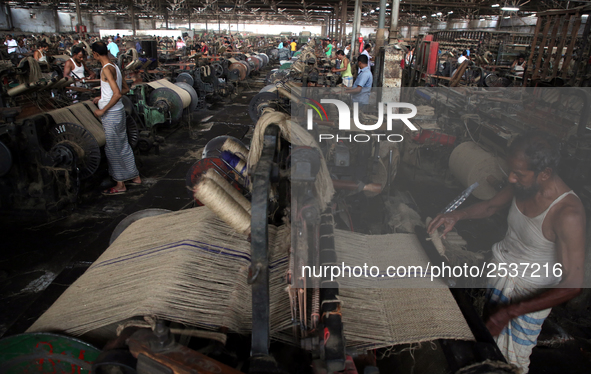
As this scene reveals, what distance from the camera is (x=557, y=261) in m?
1.92

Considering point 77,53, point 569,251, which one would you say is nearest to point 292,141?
point 569,251

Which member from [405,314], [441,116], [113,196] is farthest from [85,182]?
[441,116]

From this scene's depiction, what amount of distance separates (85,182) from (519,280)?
506 centimetres

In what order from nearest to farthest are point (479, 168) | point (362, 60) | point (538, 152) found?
1. point (538, 152)
2. point (479, 168)
3. point (362, 60)

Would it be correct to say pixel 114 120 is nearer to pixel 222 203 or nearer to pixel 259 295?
pixel 222 203

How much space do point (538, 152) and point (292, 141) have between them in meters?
1.20

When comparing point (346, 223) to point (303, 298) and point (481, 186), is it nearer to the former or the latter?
point (303, 298)

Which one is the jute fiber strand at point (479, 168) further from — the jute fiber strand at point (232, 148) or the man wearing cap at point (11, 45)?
the man wearing cap at point (11, 45)

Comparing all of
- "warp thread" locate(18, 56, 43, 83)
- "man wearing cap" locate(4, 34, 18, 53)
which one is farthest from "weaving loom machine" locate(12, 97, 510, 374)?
"man wearing cap" locate(4, 34, 18, 53)

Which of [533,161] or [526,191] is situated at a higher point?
[533,161]

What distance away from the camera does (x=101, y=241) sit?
3918mm

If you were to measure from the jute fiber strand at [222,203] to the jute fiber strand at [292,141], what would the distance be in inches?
7.0

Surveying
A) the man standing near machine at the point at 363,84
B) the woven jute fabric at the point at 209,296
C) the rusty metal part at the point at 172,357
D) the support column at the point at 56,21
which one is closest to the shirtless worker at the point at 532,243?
the woven jute fabric at the point at 209,296

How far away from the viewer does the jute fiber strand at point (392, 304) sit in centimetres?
143
